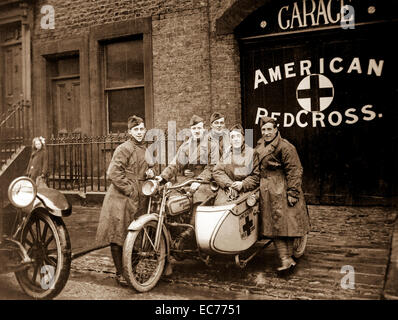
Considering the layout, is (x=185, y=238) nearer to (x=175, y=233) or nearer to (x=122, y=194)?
(x=175, y=233)

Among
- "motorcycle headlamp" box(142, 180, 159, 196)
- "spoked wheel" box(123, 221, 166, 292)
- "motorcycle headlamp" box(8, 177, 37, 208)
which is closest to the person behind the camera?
"motorcycle headlamp" box(8, 177, 37, 208)

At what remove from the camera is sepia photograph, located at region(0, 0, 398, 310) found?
11.1 feet

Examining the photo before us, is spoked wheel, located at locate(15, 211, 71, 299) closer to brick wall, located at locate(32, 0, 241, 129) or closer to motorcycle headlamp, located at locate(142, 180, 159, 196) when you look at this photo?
motorcycle headlamp, located at locate(142, 180, 159, 196)

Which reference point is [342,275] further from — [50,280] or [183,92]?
[183,92]

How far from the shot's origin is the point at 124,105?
7.30 m

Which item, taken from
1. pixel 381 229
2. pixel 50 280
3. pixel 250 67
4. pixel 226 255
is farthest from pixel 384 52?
pixel 50 280

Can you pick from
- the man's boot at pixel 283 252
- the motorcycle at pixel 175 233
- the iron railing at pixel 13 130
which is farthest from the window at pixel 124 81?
the man's boot at pixel 283 252

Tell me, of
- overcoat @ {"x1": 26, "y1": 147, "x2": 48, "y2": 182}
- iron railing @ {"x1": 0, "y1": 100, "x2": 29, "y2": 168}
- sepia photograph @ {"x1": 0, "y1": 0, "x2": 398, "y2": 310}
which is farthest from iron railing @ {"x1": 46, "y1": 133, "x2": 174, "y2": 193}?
iron railing @ {"x1": 0, "y1": 100, "x2": 29, "y2": 168}

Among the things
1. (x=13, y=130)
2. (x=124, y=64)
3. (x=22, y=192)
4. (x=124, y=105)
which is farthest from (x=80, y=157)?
(x=22, y=192)

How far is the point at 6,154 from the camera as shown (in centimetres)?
700

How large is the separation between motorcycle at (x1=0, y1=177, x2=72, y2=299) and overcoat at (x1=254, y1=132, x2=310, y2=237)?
1.82 metres

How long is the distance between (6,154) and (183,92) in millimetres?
3372

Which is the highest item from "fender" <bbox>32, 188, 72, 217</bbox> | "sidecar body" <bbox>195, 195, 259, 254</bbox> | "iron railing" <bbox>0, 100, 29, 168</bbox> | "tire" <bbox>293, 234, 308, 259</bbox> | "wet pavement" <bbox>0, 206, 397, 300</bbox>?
"iron railing" <bbox>0, 100, 29, 168</bbox>

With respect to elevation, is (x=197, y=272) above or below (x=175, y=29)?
below
